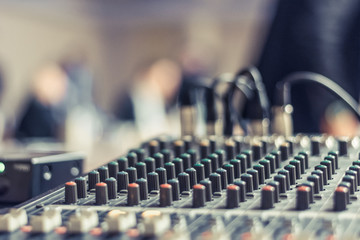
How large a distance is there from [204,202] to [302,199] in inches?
5.0

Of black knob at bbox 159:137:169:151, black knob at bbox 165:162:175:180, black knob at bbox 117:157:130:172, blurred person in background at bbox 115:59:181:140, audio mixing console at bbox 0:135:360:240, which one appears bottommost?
audio mixing console at bbox 0:135:360:240

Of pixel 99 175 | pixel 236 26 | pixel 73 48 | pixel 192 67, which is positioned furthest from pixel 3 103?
pixel 99 175

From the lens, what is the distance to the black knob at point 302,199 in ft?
2.27

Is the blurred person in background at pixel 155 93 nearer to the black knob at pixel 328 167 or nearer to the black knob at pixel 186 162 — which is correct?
the black knob at pixel 186 162

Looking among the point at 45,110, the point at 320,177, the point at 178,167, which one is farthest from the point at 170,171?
the point at 45,110

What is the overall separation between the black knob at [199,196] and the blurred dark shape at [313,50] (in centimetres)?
98

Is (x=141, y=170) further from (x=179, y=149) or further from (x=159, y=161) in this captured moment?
(x=179, y=149)

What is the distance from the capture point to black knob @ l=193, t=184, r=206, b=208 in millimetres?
732

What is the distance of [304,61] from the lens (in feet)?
5.46

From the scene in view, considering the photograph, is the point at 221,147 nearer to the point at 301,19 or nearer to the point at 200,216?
the point at 200,216

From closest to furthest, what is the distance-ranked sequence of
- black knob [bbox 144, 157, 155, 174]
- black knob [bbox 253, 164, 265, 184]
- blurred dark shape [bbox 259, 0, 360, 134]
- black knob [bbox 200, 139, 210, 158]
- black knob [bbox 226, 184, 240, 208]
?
black knob [bbox 226, 184, 240, 208]
black knob [bbox 253, 164, 265, 184]
black knob [bbox 144, 157, 155, 174]
black knob [bbox 200, 139, 210, 158]
blurred dark shape [bbox 259, 0, 360, 134]

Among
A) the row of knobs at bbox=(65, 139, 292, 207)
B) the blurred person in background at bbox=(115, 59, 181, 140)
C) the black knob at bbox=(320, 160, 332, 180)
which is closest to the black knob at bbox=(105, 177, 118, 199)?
the row of knobs at bbox=(65, 139, 292, 207)

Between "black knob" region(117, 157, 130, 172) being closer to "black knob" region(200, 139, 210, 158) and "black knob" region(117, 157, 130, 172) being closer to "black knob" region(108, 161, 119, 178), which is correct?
"black knob" region(108, 161, 119, 178)

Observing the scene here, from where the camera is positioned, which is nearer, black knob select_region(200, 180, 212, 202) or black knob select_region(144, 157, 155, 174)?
black knob select_region(200, 180, 212, 202)
